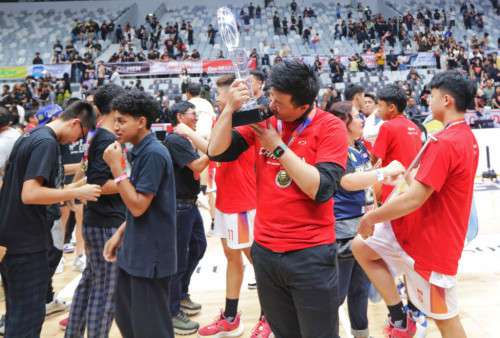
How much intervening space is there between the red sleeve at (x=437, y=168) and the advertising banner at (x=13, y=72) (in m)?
19.2

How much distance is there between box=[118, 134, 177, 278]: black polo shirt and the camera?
220 cm

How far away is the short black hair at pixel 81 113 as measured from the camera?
261 cm

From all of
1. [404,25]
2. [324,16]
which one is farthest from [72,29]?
[404,25]

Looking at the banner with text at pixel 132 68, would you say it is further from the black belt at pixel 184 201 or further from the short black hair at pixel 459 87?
the short black hair at pixel 459 87

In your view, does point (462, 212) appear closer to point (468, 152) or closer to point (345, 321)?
point (468, 152)

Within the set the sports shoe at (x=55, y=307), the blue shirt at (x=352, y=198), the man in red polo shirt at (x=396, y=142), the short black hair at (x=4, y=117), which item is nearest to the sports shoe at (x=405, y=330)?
the blue shirt at (x=352, y=198)

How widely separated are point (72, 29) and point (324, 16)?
14.6 meters

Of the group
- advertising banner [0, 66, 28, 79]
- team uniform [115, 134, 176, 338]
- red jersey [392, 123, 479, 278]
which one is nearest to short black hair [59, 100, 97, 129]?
team uniform [115, 134, 176, 338]

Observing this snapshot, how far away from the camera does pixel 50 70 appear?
17.4 metres

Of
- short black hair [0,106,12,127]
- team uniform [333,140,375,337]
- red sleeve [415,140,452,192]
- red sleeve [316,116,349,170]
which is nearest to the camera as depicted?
red sleeve [316,116,349,170]

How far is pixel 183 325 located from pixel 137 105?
1.87 m

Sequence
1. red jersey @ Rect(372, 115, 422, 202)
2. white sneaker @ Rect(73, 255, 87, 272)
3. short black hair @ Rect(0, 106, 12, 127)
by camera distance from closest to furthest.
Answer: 1. red jersey @ Rect(372, 115, 422, 202)
2. short black hair @ Rect(0, 106, 12, 127)
3. white sneaker @ Rect(73, 255, 87, 272)

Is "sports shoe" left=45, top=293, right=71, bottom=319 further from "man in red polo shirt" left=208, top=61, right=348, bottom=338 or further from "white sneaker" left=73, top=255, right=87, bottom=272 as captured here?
"man in red polo shirt" left=208, top=61, right=348, bottom=338

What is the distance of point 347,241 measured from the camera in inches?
108
